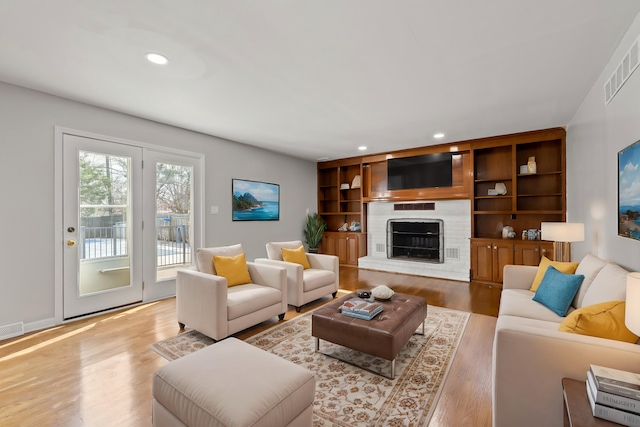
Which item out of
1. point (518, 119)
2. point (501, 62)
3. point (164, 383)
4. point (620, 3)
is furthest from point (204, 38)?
point (518, 119)

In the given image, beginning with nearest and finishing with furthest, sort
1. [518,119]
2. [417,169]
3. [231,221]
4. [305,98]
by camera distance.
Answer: [305,98], [518,119], [231,221], [417,169]

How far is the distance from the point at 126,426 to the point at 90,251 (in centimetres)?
245

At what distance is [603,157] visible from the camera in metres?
2.58

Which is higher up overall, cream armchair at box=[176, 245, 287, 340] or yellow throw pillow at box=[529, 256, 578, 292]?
yellow throw pillow at box=[529, 256, 578, 292]

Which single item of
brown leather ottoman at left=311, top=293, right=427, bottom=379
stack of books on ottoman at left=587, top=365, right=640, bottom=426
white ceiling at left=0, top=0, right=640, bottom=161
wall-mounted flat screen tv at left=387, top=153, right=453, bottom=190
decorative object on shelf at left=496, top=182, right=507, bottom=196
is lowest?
brown leather ottoman at left=311, top=293, right=427, bottom=379

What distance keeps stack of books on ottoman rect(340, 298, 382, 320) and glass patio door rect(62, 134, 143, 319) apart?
290cm

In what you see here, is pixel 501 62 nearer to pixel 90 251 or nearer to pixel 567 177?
pixel 567 177

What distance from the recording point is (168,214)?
159 inches

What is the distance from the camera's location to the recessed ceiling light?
7.34ft

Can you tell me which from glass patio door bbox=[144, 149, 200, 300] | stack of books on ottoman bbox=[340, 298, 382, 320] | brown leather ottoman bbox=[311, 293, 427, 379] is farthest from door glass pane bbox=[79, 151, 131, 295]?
stack of books on ottoman bbox=[340, 298, 382, 320]

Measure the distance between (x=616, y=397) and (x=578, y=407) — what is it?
131 millimetres

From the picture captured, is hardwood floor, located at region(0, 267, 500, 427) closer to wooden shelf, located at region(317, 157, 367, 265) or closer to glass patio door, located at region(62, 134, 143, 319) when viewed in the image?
glass patio door, located at region(62, 134, 143, 319)

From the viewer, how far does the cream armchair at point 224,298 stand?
2559 mm

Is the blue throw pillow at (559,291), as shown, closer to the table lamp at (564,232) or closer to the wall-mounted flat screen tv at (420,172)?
the table lamp at (564,232)
